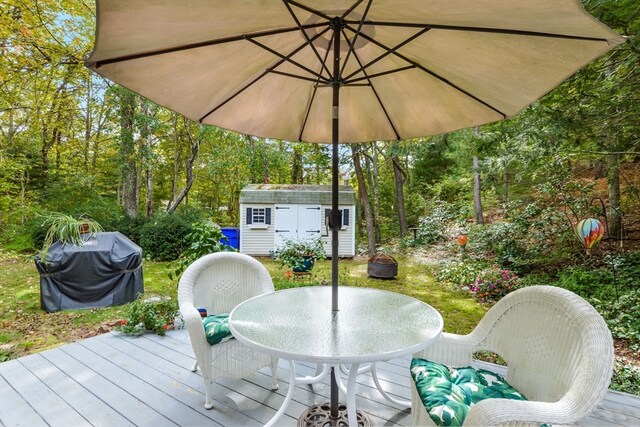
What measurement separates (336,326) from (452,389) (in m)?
0.56

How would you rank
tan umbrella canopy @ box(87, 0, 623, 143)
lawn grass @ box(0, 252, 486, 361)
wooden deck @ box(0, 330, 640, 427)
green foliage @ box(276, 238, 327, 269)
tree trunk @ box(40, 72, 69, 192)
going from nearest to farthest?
tan umbrella canopy @ box(87, 0, 623, 143), wooden deck @ box(0, 330, 640, 427), lawn grass @ box(0, 252, 486, 361), green foliage @ box(276, 238, 327, 269), tree trunk @ box(40, 72, 69, 192)

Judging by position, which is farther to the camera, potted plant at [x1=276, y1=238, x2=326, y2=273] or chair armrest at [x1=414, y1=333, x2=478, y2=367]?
potted plant at [x1=276, y1=238, x2=326, y2=273]

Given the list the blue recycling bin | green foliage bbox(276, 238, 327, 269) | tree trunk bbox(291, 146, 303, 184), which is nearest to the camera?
green foliage bbox(276, 238, 327, 269)

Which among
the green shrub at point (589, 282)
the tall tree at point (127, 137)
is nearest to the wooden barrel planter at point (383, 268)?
the green shrub at point (589, 282)

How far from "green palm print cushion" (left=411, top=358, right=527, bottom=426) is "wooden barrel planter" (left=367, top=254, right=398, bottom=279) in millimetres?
4869

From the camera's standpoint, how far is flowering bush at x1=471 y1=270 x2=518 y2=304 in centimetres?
513

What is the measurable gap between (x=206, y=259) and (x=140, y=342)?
108cm

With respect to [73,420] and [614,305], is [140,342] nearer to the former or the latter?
[73,420]

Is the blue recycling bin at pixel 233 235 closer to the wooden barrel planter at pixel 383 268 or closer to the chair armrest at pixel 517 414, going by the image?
the wooden barrel planter at pixel 383 268

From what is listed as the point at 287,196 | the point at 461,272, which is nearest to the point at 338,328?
the point at 461,272

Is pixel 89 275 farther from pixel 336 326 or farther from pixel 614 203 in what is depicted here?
pixel 614 203

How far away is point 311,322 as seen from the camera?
5.27 ft

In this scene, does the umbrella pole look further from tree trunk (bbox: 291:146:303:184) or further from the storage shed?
tree trunk (bbox: 291:146:303:184)

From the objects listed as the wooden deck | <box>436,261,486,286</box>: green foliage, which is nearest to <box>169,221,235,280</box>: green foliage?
the wooden deck
